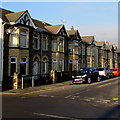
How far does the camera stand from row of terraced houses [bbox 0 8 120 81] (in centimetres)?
1788

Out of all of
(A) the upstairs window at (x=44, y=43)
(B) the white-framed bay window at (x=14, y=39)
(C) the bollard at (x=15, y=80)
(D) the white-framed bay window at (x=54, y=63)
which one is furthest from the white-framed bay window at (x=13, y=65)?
(D) the white-framed bay window at (x=54, y=63)

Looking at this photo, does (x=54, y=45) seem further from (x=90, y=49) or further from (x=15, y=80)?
(x=90, y=49)

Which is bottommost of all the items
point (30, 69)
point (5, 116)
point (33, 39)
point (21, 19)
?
point (5, 116)

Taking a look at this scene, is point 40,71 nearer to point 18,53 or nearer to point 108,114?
point 18,53

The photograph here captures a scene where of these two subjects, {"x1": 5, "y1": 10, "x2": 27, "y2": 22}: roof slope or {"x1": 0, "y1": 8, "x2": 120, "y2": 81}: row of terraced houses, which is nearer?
{"x1": 0, "y1": 8, "x2": 120, "y2": 81}: row of terraced houses

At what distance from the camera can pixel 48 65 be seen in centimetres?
2338

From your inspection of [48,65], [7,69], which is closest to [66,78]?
[48,65]

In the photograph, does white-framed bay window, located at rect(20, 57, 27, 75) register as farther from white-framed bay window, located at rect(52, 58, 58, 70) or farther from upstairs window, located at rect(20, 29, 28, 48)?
white-framed bay window, located at rect(52, 58, 58, 70)

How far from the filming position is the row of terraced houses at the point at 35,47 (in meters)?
17.9

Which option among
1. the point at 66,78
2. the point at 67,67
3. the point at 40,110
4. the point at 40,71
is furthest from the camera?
the point at 67,67

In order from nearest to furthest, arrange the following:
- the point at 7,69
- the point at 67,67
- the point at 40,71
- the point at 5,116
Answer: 1. the point at 5,116
2. the point at 7,69
3. the point at 40,71
4. the point at 67,67

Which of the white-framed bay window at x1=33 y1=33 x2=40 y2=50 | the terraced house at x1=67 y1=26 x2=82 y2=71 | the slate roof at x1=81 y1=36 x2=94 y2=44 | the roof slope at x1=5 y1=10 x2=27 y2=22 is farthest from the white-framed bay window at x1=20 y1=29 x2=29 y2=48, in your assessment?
the slate roof at x1=81 y1=36 x2=94 y2=44

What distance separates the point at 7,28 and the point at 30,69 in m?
5.42

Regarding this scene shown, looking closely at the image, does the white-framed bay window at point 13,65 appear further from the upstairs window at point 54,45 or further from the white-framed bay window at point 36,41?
the upstairs window at point 54,45
